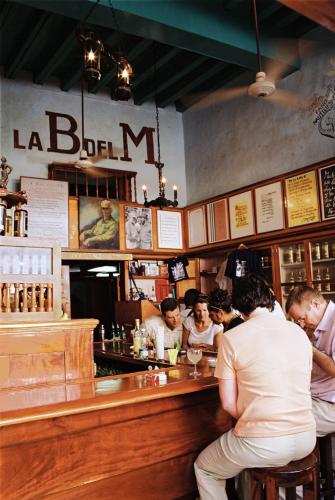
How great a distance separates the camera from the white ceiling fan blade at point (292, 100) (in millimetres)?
6898

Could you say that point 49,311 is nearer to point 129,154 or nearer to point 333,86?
point 333,86

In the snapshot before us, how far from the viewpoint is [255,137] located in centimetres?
783

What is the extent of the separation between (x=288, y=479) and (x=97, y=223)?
242 inches

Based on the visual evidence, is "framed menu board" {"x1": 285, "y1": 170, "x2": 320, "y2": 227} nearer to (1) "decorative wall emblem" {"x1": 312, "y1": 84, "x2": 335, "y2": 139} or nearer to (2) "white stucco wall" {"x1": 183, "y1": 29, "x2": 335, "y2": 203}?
(2) "white stucco wall" {"x1": 183, "y1": 29, "x2": 335, "y2": 203}

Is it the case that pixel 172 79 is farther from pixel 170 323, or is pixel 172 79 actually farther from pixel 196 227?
pixel 170 323

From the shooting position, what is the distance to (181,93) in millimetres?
8766

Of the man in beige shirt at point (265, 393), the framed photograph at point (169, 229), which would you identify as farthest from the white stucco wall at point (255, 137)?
the man in beige shirt at point (265, 393)

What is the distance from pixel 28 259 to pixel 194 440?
1.51 m

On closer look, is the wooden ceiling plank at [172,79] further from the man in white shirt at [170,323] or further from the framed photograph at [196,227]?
the man in white shirt at [170,323]

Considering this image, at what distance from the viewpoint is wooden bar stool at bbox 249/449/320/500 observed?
2.01 meters

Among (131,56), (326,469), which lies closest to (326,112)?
(131,56)

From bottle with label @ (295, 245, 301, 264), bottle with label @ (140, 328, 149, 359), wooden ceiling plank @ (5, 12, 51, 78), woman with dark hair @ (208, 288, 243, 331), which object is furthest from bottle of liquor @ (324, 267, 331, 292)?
wooden ceiling plank @ (5, 12, 51, 78)

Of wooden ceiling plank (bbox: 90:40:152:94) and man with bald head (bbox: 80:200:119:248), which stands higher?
wooden ceiling plank (bbox: 90:40:152:94)

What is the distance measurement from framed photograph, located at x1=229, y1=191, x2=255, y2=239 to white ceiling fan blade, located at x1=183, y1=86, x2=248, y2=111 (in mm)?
2104
